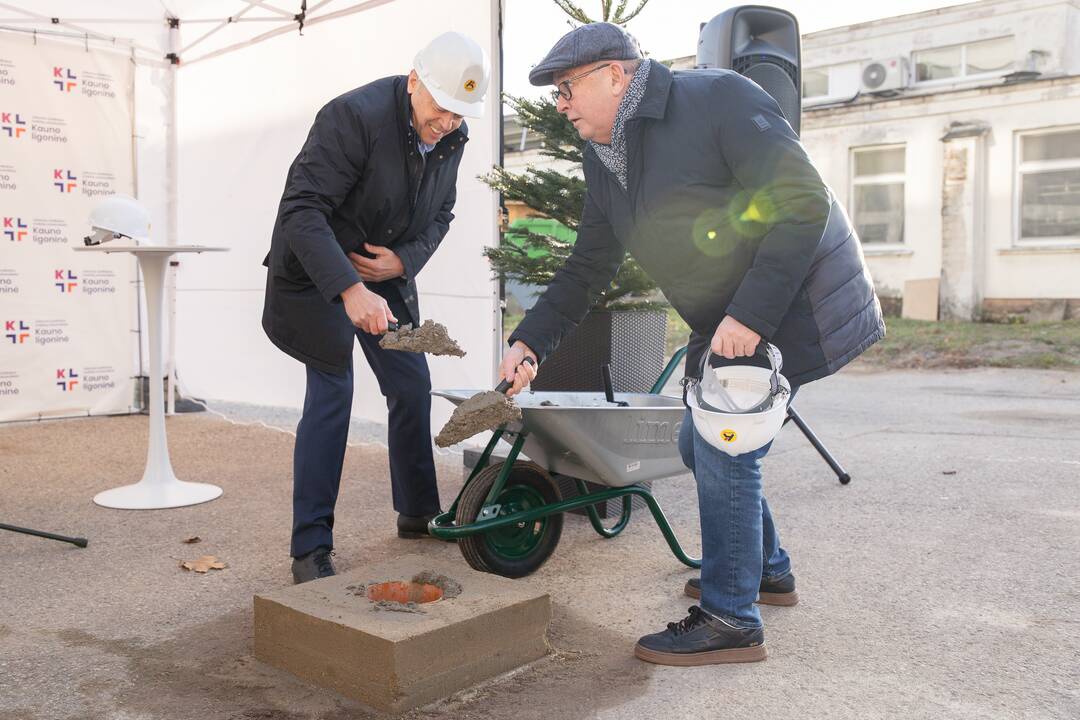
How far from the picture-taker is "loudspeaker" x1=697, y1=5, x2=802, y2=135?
4.19 meters

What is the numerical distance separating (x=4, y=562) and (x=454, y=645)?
2106mm

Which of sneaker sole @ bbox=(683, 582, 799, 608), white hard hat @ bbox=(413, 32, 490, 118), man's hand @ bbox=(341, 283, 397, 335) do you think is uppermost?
white hard hat @ bbox=(413, 32, 490, 118)

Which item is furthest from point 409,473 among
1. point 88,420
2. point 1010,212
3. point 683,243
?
point 1010,212

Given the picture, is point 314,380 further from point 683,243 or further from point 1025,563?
point 1025,563

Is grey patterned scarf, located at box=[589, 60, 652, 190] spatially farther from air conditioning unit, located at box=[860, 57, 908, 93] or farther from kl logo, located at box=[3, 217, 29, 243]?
air conditioning unit, located at box=[860, 57, 908, 93]

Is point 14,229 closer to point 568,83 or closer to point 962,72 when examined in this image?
point 568,83

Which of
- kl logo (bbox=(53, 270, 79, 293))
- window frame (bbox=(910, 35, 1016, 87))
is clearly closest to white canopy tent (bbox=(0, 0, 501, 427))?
kl logo (bbox=(53, 270, 79, 293))

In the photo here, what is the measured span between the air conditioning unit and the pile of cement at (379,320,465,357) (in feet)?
59.0

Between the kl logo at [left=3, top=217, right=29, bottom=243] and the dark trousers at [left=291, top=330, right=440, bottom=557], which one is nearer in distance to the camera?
the dark trousers at [left=291, top=330, right=440, bottom=557]

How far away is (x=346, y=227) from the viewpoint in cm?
331

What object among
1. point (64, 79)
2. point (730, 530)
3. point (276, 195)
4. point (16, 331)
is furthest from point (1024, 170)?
point (730, 530)

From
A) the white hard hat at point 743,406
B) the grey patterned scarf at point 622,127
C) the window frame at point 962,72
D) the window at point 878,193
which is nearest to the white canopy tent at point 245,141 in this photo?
the grey patterned scarf at point 622,127

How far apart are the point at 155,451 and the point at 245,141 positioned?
2.65 metres

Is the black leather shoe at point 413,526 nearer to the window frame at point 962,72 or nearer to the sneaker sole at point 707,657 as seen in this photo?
the sneaker sole at point 707,657
